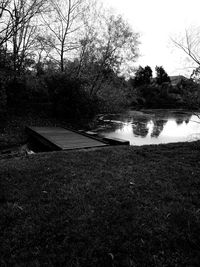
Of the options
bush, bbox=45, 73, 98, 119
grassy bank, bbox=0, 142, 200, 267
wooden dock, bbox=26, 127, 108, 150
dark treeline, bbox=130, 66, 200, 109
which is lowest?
grassy bank, bbox=0, 142, 200, 267

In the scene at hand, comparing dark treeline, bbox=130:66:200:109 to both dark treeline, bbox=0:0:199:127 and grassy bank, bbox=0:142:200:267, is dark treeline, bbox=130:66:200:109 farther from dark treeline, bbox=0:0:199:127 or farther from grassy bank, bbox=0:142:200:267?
grassy bank, bbox=0:142:200:267

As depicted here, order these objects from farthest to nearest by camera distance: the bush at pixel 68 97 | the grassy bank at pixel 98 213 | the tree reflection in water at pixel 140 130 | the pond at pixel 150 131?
the bush at pixel 68 97 < the tree reflection in water at pixel 140 130 < the pond at pixel 150 131 < the grassy bank at pixel 98 213

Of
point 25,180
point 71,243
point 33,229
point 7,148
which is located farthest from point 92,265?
point 7,148

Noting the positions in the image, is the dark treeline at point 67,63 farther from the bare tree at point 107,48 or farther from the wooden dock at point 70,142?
the wooden dock at point 70,142

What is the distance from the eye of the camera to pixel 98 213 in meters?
2.67

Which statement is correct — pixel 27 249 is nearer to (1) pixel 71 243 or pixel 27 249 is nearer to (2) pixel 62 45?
(1) pixel 71 243

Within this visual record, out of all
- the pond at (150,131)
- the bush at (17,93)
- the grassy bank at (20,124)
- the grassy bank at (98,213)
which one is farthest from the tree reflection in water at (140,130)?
the bush at (17,93)

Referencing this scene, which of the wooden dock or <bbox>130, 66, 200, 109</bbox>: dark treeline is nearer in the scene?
the wooden dock

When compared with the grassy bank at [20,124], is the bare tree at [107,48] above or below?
above

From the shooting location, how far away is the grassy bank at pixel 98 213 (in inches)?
78.7

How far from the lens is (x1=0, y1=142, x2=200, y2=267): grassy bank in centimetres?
200

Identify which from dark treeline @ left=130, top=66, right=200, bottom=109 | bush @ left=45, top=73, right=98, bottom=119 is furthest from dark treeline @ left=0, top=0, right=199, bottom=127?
dark treeline @ left=130, top=66, right=200, bottom=109

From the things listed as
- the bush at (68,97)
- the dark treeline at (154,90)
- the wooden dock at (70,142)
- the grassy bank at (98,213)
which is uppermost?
the dark treeline at (154,90)

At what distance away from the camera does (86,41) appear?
46.7ft
